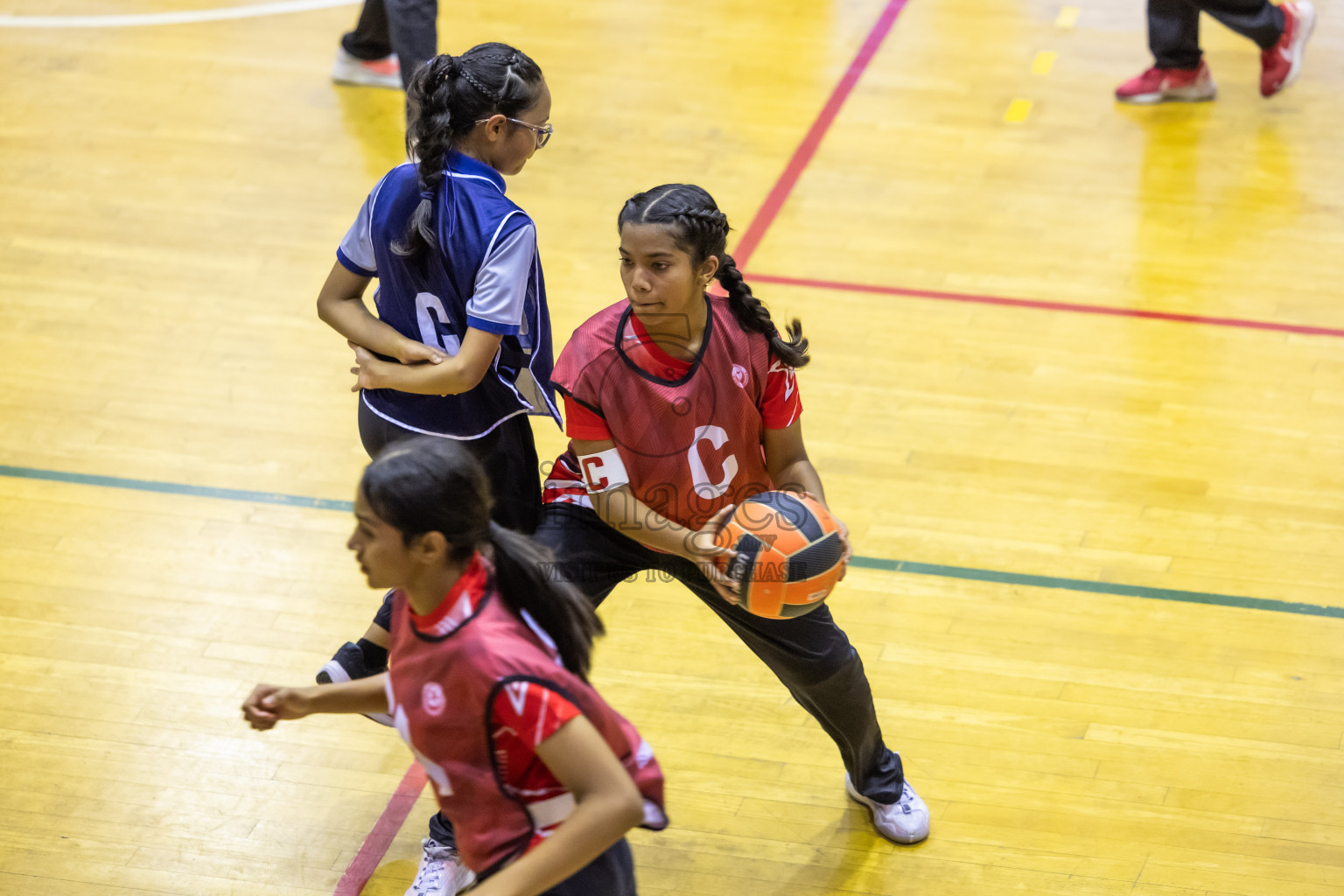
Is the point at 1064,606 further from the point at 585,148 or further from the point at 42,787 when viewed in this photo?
the point at 585,148

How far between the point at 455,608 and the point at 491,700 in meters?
0.15

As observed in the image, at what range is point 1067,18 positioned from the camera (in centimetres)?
744

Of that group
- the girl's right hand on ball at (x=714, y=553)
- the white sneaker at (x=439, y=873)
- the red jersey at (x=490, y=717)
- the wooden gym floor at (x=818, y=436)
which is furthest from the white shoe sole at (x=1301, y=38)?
the red jersey at (x=490, y=717)

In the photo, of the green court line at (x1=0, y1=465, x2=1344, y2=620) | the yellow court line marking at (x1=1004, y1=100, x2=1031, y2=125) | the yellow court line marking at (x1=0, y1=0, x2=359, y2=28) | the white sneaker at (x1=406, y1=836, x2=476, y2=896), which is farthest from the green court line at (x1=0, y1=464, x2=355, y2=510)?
the yellow court line marking at (x1=0, y1=0, x2=359, y2=28)

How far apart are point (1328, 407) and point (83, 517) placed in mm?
3946

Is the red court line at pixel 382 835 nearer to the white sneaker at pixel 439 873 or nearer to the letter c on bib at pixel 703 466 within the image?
the white sneaker at pixel 439 873

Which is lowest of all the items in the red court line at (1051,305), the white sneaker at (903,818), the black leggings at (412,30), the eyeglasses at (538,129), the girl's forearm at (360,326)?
the red court line at (1051,305)

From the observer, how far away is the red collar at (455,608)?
6.38ft

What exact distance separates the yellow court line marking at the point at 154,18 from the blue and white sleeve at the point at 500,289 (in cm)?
555

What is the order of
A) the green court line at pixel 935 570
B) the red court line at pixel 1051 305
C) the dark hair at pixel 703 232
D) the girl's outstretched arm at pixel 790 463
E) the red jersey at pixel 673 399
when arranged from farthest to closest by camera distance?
the red court line at pixel 1051 305
the green court line at pixel 935 570
the girl's outstretched arm at pixel 790 463
the red jersey at pixel 673 399
the dark hair at pixel 703 232

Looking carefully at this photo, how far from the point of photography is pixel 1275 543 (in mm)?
4027

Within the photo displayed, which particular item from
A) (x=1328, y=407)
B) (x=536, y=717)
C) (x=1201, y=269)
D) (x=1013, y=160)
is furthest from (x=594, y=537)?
(x=1013, y=160)

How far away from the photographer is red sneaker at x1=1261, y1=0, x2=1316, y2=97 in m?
6.40

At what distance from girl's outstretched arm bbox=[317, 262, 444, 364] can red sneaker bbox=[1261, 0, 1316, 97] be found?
5047 mm
